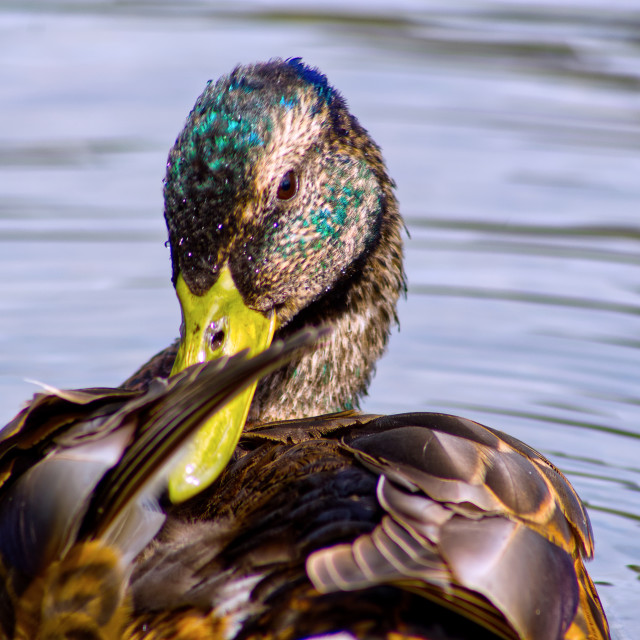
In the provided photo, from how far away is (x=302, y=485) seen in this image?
3.18 meters

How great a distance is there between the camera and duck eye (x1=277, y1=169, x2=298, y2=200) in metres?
4.44

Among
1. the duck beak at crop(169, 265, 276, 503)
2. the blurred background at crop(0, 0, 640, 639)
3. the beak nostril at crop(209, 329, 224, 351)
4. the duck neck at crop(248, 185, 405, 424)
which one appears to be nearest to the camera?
the duck beak at crop(169, 265, 276, 503)

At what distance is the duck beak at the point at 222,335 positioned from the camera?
11.9 feet

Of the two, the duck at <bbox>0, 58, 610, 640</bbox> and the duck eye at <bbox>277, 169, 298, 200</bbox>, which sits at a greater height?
the duck eye at <bbox>277, 169, 298, 200</bbox>

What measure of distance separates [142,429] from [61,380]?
10.6 ft

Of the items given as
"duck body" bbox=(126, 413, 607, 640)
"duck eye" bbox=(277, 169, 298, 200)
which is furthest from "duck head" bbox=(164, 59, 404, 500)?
"duck body" bbox=(126, 413, 607, 640)

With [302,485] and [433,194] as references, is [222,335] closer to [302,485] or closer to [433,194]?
[302,485]

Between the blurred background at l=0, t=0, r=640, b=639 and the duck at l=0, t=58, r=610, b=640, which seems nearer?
the duck at l=0, t=58, r=610, b=640

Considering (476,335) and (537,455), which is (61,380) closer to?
(476,335)

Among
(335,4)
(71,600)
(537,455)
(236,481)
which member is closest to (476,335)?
(537,455)

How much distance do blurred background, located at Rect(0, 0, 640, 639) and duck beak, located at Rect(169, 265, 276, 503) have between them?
1.49m

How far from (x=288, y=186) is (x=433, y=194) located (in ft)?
12.0

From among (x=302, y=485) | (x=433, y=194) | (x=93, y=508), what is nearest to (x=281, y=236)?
(x=302, y=485)

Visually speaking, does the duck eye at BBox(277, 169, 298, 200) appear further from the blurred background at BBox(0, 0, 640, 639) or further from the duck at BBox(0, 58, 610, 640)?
the blurred background at BBox(0, 0, 640, 639)
